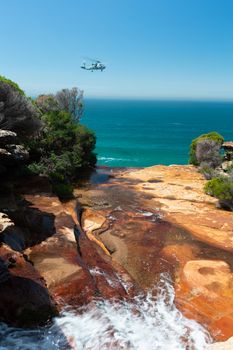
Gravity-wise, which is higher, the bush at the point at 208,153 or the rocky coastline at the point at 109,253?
the bush at the point at 208,153

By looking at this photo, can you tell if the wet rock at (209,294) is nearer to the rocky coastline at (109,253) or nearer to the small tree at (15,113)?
the rocky coastline at (109,253)

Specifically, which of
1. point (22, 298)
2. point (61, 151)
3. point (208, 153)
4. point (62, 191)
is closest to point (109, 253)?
point (22, 298)

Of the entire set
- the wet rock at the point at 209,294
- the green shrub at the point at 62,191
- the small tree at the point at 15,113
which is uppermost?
the small tree at the point at 15,113

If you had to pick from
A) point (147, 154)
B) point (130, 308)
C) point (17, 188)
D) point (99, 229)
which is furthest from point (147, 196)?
point (147, 154)

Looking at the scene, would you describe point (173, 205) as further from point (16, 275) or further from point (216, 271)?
point (16, 275)

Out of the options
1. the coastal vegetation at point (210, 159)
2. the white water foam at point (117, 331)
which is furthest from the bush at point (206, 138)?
the white water foam at point (117, 331)

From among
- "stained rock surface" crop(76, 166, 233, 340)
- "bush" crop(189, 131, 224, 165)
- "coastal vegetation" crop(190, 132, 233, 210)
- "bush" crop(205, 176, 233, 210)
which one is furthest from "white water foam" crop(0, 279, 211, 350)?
"bush" crop(189, 131, 224, 165)
